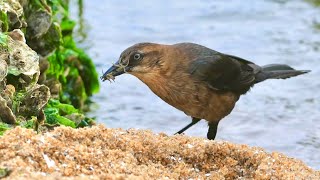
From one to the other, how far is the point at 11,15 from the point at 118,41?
16.7ft

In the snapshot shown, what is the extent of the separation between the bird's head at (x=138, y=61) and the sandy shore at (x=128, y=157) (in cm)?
144

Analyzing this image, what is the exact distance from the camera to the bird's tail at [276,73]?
8000 mm

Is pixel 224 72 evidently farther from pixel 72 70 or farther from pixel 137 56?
pixel 72 70

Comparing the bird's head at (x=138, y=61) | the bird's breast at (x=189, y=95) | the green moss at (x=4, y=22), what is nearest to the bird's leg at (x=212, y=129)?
the bird's breast at (x=189, y=95)

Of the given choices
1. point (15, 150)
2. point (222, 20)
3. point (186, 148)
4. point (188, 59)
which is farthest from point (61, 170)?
point (222, 20)

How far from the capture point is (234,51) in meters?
10.8

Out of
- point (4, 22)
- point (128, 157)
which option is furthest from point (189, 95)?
point (128, 157)

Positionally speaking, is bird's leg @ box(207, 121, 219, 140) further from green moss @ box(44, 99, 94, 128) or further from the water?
green moss @ box(44, 99, 94, 128)

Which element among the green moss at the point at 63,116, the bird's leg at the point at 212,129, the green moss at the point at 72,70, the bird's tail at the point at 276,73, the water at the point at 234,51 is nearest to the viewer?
the green moss at the point at 63,116

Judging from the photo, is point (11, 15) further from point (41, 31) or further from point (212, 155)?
point (212, 155)

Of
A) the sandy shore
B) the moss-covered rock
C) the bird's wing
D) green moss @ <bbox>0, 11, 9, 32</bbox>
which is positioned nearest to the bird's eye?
the bird's wing

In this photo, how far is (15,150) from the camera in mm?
4422

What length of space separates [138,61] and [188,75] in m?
0.47

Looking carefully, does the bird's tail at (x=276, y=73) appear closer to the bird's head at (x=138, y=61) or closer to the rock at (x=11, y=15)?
the bird's head at (x=138, y=61)
